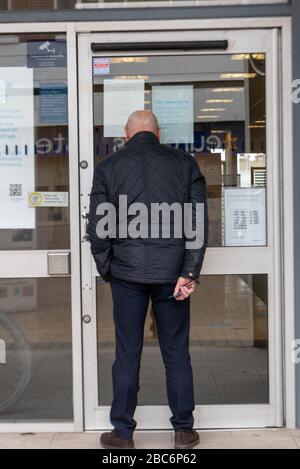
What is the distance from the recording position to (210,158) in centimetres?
462

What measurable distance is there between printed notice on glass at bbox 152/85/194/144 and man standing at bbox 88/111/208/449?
353 millimetres

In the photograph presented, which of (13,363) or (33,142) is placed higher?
(33,142)

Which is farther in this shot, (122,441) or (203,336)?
(203,336)

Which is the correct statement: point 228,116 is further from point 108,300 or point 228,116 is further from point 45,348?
point 45,348

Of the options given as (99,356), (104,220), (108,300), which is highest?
(104,220)

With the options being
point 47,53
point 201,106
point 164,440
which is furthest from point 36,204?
point 164,440

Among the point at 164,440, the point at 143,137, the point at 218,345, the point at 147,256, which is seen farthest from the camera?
the point at 218,345

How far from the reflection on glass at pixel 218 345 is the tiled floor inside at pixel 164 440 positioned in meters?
0.20

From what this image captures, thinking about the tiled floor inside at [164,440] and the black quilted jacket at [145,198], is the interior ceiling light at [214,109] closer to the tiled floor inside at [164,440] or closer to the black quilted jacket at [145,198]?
the black quilted jacket at [145,198]

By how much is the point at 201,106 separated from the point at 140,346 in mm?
1417

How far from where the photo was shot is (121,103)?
4605 millimetres

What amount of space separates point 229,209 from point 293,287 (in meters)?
0.58

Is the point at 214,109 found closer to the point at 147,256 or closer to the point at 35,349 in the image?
the point at 147,256

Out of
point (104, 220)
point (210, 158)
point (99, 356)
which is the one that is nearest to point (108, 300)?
point (99, 356)
